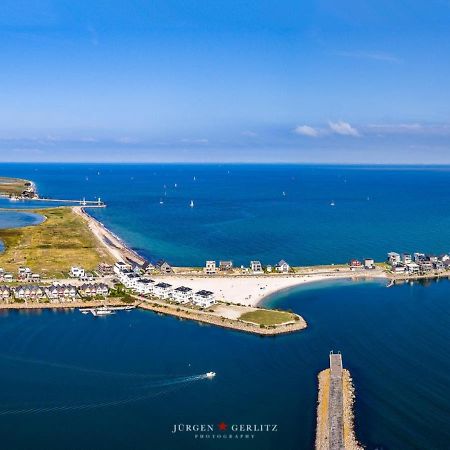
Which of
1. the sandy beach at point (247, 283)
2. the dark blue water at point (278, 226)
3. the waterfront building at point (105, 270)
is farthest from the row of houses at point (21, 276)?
the dark blue water at point (278, 226)

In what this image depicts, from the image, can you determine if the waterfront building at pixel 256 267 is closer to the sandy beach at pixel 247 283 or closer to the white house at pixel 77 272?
the sandy beach at pixel 247 283

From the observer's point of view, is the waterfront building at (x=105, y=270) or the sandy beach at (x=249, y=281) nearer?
the sandy beach at (x=249, y=281)

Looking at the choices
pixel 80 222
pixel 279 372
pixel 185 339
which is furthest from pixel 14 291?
pixel 80 222

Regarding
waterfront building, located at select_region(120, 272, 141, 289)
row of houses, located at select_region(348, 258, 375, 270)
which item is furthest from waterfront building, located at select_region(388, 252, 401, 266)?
waterfront building, located at select_region(120, 272, 141, 289)

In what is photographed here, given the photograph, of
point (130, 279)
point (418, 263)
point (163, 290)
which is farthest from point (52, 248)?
point (418, 263)

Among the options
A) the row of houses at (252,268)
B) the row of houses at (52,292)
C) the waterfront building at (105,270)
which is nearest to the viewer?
the row of houses at (52,292)

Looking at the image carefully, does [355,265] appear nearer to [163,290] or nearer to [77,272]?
[163,290]

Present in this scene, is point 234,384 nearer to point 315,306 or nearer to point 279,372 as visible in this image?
point 279,372
